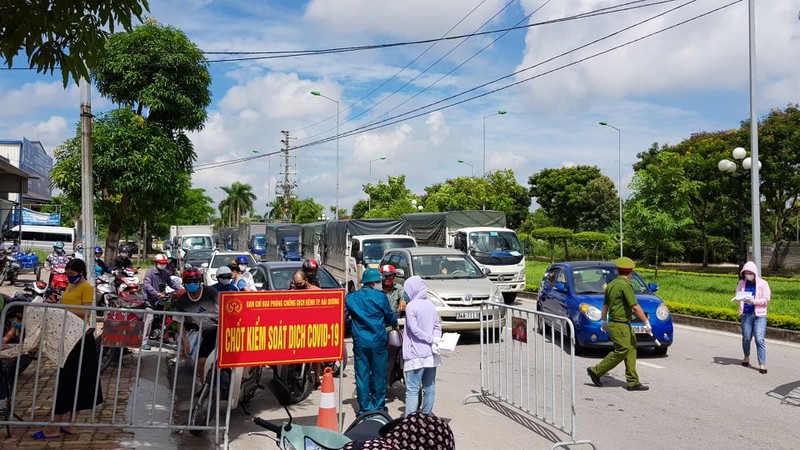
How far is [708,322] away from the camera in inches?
603

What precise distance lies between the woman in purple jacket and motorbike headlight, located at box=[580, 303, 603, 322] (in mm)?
4948

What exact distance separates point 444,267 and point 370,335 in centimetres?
762

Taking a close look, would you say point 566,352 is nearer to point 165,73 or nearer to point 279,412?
point 279,412

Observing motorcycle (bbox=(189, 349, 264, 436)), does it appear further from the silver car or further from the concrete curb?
the concrete curb

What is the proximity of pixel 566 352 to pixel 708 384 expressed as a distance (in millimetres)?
2975

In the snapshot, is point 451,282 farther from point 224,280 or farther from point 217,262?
point 217,262

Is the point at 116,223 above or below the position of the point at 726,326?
above

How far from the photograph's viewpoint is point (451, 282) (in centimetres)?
1326

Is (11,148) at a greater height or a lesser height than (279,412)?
greater

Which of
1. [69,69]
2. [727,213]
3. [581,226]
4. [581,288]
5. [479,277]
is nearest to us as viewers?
[69,69]

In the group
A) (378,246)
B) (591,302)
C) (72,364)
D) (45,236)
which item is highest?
(45,236)

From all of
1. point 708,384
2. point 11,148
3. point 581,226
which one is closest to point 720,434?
point 708,384

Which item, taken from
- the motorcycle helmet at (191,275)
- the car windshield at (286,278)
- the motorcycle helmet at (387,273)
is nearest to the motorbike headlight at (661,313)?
the motorcycle helmet at (387,273)

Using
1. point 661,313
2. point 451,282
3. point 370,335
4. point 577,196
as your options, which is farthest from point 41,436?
point 577,196
